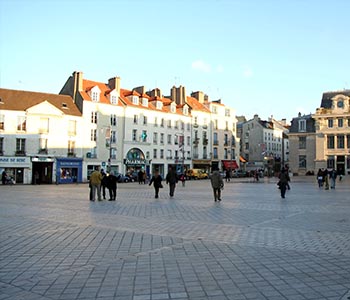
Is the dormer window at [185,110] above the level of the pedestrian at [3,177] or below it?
above

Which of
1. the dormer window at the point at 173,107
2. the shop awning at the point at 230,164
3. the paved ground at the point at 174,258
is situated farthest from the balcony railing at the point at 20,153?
the shop awning at the point at 230,164

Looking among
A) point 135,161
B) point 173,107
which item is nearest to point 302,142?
point 173,107

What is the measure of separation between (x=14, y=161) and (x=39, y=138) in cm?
399

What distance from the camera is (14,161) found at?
43.8 m

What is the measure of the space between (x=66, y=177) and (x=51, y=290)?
44414mm

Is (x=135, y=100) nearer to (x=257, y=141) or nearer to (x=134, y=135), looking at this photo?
(x=134, y=135)

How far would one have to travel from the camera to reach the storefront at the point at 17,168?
43.2 meters

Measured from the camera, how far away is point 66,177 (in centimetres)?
4769

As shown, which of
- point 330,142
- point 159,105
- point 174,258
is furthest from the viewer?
point 330,142

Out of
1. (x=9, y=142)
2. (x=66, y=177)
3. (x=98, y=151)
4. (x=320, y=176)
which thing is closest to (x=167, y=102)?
(x=98, y=151)

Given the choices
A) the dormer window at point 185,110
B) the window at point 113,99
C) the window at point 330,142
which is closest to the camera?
the window at point 113,99

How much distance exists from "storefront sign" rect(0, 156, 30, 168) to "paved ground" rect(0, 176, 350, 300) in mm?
34458

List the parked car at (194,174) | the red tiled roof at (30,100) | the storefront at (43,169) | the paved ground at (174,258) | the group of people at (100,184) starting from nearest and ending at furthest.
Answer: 1. the paved ground at (174,258)
2. the group of people at (100,184)
3. the red tiled roof at (30,100)
4. the storefront at (43,169)
5. the parked car at (194,174)

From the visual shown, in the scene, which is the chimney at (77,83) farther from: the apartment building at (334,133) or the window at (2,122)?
the apartment building at (334,133)
